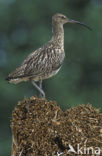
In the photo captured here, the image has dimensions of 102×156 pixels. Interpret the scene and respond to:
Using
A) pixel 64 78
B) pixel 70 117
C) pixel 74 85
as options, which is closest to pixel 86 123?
pixel 70 117

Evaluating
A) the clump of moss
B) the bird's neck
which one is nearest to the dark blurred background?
the bird's neck

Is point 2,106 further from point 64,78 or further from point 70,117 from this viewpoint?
point 70,117

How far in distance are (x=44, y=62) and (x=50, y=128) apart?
8.51 ft

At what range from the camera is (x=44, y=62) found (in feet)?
28.1

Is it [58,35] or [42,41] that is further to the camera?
[42,41]

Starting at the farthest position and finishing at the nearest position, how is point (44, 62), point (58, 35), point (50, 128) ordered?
point (58, 35), point (44, 62), point (50, 128)

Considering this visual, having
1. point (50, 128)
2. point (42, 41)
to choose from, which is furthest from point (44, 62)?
point (42, 41)

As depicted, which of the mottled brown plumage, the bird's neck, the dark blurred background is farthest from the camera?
the dark blurred background

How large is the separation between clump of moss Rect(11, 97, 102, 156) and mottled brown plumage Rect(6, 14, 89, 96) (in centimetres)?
158

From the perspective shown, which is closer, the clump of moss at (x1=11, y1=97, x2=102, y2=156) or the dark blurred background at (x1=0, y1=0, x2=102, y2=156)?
the clump of moss at (x1=11, y1=97, x2=102, y2=156)

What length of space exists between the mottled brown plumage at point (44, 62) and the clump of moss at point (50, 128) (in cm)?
158

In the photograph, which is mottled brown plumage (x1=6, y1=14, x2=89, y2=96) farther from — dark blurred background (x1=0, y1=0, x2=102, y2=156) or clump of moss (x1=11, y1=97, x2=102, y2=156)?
dark blurred background (x1=0, y1=0, x2=102, y2=156)

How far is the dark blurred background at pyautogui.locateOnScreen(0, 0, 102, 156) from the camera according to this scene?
2697cm

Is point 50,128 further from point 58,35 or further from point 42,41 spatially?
point 42,41
